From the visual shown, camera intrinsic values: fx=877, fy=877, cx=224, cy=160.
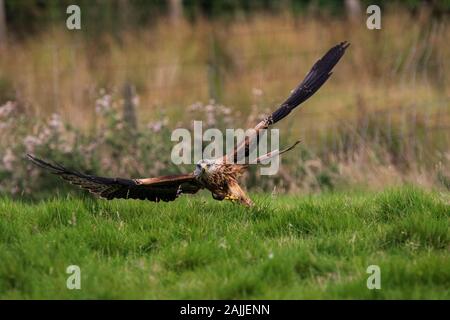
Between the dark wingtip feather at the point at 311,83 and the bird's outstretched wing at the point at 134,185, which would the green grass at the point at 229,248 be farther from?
the dark wingtip feather at the point at 311,83

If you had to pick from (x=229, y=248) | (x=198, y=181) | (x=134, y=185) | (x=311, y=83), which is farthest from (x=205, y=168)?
(x=311, y=83)

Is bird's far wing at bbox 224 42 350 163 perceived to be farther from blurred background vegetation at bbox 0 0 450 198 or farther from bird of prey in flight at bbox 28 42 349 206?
blurred background vegetation at bbox 0 0 450 198

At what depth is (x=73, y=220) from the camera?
5.94m

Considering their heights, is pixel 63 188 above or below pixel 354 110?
below

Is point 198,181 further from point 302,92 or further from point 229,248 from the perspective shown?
point 302,92

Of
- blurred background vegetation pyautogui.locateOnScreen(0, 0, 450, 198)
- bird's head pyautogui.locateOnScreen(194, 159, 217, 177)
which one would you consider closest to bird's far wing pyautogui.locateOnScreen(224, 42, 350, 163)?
bird's head pyautogui.locateOnScreen(194, 159, 217, 177)

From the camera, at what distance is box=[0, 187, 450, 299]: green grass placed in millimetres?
5008

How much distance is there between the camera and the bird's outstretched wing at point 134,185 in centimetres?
593

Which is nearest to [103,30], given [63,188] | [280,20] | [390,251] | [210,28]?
[210,28]

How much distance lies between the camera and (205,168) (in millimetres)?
6188

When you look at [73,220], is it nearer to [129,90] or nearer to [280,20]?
[129,90]

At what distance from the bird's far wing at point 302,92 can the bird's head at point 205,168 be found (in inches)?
6.1

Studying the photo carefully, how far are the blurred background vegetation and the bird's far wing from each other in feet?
3.25

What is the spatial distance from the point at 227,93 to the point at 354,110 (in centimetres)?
187
